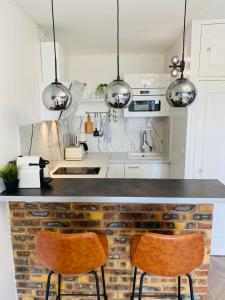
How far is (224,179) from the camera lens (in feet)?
8.83

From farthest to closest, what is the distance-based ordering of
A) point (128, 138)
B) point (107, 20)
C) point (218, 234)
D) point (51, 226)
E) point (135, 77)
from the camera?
point (128, 138) → point (135, 77) → point (218, 234) → point (107, 20) → point (51, 226)

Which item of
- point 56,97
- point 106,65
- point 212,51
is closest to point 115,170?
point 106,65

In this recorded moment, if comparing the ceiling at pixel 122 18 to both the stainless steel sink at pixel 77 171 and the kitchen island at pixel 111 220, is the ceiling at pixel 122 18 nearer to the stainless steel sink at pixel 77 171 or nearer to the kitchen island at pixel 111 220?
the kitchen island at pixel 111 220

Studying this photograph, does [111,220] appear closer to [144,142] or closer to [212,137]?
[212,137]

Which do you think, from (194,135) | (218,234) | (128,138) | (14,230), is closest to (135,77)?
(128,138)

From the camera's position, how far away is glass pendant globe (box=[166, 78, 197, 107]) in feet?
5.26

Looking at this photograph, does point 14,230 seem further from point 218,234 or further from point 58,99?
point 218,234

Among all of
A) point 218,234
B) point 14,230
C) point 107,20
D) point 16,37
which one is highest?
point 107,20

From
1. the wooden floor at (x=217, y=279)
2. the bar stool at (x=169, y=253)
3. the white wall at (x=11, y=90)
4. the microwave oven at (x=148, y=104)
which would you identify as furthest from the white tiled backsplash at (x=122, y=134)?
the bar stool at (x=169, y=253)

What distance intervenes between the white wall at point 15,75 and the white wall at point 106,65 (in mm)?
1492

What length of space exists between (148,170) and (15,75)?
7.85ft

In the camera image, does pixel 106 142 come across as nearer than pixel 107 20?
No

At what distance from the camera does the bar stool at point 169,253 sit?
1342 mm

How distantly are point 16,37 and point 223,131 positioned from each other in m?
2.32
